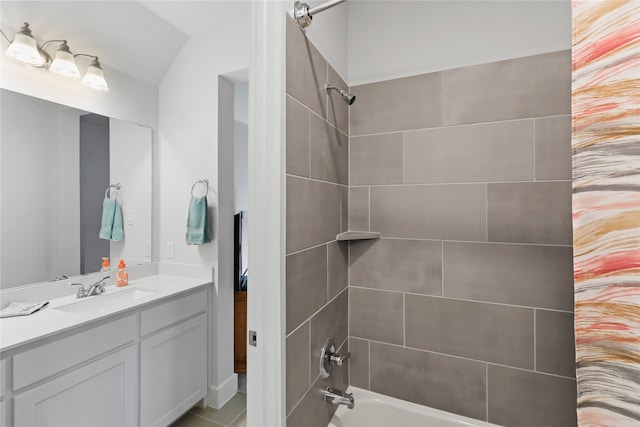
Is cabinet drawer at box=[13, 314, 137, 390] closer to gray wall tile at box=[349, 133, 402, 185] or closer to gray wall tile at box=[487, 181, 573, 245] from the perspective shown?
gray wall tile at box=[349, 133, 402, 185]

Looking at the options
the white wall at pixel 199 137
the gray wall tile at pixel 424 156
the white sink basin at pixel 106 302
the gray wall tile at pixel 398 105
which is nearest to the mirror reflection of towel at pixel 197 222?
the white wall at pixel 199 137

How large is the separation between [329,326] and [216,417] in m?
1.35

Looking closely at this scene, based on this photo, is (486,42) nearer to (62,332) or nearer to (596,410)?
(596,410)

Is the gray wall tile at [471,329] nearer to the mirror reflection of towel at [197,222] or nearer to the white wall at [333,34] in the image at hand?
the white wall at [333,34]

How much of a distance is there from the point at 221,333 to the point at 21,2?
2242 mm

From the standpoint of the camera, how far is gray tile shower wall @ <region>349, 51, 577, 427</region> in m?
1.21

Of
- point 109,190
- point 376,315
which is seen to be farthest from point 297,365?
point 109,190

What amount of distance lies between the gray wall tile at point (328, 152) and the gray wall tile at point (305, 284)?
0.32 metres

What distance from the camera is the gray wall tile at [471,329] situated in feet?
4.15

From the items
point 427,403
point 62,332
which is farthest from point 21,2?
point 427,403

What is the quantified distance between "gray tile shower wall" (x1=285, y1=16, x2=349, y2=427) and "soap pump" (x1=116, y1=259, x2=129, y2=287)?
1536 mm

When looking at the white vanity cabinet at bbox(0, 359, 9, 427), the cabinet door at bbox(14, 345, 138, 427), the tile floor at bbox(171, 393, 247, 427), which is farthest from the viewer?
the tile floor at bbox(171, 393, 247, 427)

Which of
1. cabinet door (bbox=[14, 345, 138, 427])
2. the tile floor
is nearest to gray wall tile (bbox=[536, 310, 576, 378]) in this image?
the tile floor

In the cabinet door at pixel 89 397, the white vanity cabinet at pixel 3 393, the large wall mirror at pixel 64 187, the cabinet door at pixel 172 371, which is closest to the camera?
the white vanity cabinet at pixel 3 393
